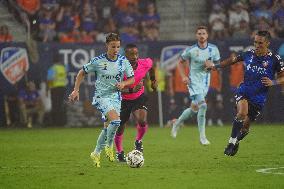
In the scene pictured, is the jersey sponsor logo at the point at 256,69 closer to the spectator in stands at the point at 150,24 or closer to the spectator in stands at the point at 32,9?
the spectator in stands at the point at 150,24

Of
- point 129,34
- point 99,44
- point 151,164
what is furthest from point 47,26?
point 151,164

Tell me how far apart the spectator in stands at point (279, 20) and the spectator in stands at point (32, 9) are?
27.4 ft

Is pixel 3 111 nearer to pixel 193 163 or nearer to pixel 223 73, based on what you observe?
pixel 223 73

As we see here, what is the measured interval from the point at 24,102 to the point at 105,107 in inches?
536

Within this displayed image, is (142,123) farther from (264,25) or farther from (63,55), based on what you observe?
(264,25)

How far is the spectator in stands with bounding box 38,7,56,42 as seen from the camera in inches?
1097

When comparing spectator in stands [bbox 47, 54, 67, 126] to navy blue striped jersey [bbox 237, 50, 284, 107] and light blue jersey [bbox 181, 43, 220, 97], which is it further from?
navy blue striped jersey [bbox 237, 50, 284, 107]

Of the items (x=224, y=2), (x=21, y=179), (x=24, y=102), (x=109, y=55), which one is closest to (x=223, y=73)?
(x=224, y=2)

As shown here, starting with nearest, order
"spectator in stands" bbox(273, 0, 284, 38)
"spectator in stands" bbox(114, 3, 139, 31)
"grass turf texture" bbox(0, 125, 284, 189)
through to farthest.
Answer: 1. "grass turf texture" bbox(0, 125, 284, 189)
2. "spectator in stands" bbox(273, 0, 284, 38)
3. "spectator in stands" bbox(114, 3, 139, 31)

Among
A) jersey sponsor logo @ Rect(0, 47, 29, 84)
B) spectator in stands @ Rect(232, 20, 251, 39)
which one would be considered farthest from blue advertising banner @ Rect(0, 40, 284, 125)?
spectator in stands @ Rect(232, 20, 251, 39)

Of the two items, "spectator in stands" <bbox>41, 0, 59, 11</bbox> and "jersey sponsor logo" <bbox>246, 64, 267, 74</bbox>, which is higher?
"spectator in stands" <bbox>41, 0, 59, 11</bbox>

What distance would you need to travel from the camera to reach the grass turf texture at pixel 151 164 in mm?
11477

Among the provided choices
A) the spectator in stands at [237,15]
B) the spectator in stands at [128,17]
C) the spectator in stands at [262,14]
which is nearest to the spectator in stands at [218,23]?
the spectator in stands at [237,15]

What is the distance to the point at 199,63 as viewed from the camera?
19.8m
